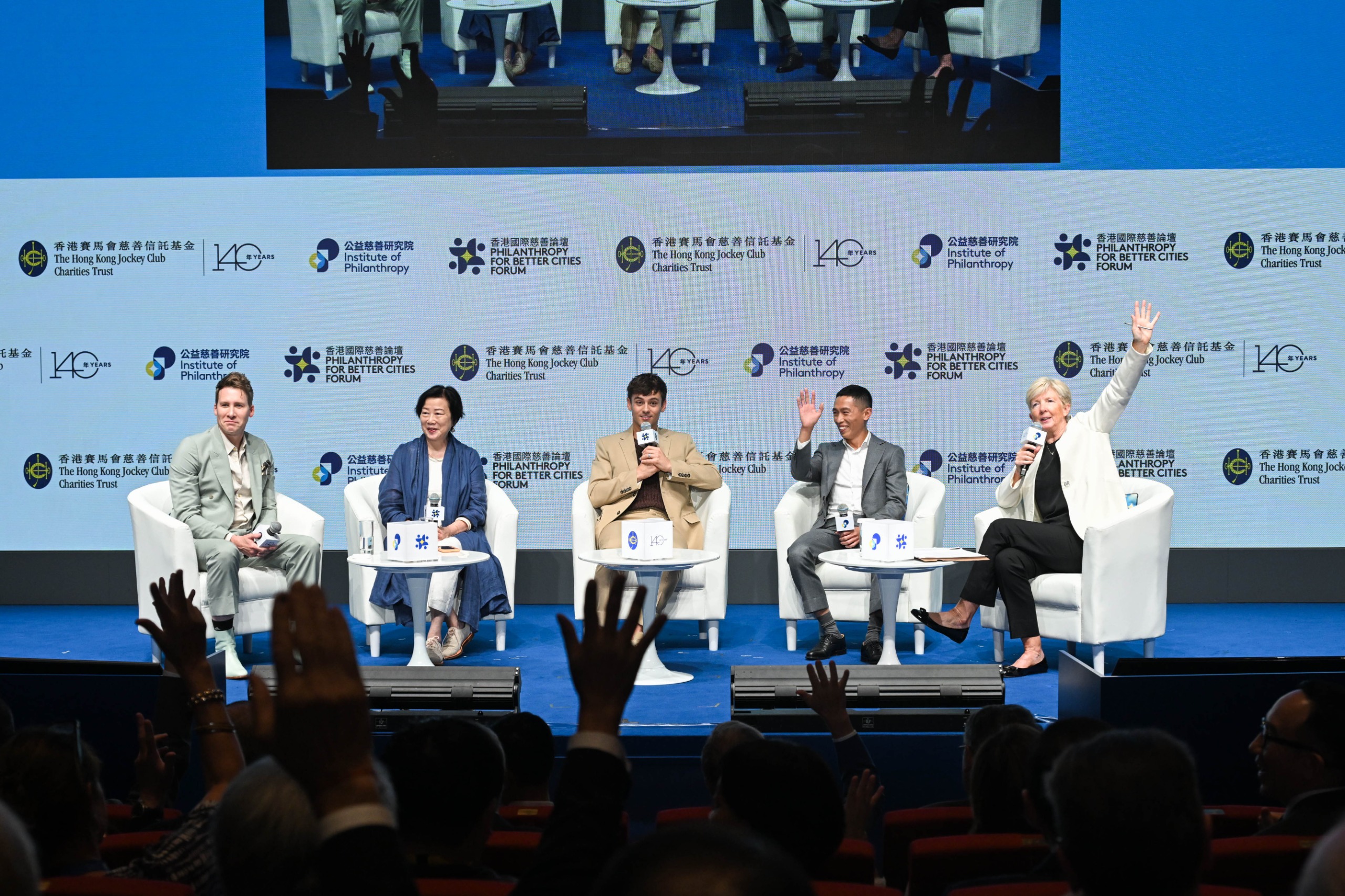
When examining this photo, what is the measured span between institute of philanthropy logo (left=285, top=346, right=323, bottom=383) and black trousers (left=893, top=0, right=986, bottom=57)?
3731mm

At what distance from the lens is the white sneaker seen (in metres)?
5.48

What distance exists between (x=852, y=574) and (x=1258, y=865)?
4200 millimetres

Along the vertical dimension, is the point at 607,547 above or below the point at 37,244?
below

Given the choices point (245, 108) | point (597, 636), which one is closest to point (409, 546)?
point (245, 108)

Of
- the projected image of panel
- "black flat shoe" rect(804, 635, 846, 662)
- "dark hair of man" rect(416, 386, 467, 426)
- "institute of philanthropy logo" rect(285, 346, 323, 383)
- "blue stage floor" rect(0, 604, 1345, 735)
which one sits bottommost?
"blue stage floor" rect(0, 604, 1345, 735)

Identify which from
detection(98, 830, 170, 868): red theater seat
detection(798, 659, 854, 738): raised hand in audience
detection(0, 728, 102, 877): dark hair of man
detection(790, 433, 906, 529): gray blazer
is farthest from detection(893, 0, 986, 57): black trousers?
detection(0, 728, 102, 877): dark hair of man

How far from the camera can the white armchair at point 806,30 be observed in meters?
6.96

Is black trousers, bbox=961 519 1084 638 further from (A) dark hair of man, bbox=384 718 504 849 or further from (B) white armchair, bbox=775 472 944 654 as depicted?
(A) dark hair of man, bbox=384 718 504 849

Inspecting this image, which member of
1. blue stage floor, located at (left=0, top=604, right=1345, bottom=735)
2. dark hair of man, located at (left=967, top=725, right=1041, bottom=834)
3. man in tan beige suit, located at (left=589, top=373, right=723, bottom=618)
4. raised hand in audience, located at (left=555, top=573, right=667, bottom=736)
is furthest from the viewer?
man in tan beige suit, located at (left=589, top=373, right=723, bottom=618)

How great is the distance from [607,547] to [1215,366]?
359 cm

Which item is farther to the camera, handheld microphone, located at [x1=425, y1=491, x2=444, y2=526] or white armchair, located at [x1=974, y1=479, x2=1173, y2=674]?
handheld microphone, located at [x1=425, y1=491, x2=444, y2=526]

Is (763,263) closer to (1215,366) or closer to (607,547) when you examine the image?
(607,547)

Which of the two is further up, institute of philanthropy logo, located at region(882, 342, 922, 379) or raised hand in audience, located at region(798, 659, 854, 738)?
institute of philanthropy logo, located at region(882, 342, 922, 379)

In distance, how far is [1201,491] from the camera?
705 cm
